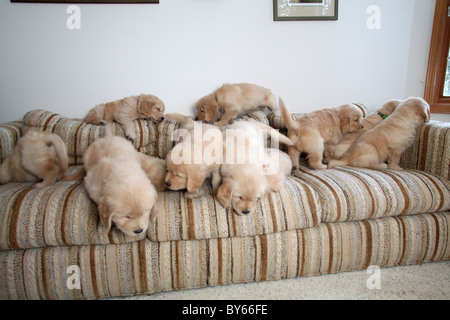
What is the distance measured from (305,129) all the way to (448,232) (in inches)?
49.5

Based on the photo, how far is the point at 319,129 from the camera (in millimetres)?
2377

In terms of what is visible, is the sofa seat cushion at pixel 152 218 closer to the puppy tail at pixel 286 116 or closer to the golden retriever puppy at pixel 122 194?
the golden retriever puppy at pixel 122 194

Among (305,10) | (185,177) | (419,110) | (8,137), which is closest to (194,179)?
(185,177)

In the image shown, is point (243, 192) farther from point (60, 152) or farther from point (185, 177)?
point (60, 152)

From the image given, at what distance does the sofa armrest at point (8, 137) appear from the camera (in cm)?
211

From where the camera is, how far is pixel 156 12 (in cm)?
271

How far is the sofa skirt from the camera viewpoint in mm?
1482

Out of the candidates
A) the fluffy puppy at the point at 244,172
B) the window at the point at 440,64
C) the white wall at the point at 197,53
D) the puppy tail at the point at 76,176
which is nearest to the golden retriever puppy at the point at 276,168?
the fluffy puppy at the point at 244,172

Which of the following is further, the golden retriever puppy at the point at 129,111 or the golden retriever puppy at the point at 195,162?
the golden retriever puppy at the point at 129,111

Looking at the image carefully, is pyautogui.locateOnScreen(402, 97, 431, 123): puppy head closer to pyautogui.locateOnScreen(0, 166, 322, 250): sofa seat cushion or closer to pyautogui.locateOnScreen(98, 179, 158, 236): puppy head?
pyautogui.locateOnScreen(0, 166, 322, 250): sofa seat cushion

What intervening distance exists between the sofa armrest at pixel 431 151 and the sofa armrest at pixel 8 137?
11.3ft

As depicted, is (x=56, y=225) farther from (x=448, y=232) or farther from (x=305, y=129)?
(x=448, y=232)

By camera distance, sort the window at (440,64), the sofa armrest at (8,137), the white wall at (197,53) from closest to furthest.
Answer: the sofa armrest at (8,137) → the white wall at (197,53) → the window at (440,64)
